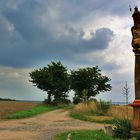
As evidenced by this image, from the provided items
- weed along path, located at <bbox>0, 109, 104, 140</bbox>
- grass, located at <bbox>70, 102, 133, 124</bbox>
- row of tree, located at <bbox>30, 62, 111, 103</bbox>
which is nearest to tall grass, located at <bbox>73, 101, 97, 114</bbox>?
grass, located at <bbox>70, 102, 133, 124</bbox>

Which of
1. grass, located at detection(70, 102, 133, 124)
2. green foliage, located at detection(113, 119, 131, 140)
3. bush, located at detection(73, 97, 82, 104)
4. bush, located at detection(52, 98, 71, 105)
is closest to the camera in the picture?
green foliage, located at detection(113, 119, 131, 140)

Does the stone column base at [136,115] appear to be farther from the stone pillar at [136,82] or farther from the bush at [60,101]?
the bush at [60,101]

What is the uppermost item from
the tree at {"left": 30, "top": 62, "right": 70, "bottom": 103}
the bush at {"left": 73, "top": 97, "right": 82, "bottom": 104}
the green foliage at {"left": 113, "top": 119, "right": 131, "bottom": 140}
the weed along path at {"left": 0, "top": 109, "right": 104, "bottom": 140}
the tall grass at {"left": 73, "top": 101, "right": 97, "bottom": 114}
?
the tree at {"left": 30, "top": 62, "right": 70, "bottom": 103}

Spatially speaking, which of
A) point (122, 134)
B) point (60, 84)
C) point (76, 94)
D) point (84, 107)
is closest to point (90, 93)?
point (76, 94)

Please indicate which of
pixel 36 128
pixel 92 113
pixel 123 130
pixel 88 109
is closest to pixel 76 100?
pixel 88 109

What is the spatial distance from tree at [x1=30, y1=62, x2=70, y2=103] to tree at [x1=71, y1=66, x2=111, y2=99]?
3.66 m

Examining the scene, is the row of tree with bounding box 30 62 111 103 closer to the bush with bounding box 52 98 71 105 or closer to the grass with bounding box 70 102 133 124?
the bush with bounding box 52 98 71 105

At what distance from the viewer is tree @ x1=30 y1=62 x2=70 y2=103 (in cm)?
7300

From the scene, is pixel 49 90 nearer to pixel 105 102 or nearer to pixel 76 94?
pixel 76 94

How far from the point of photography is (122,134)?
1441cm

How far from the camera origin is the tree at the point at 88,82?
77.7 metres

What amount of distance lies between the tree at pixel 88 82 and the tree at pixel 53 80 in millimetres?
3665

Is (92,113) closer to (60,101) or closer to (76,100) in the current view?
(60,101)

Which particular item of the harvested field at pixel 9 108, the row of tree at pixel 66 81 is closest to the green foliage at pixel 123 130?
the harvested field at pixel 9 108
